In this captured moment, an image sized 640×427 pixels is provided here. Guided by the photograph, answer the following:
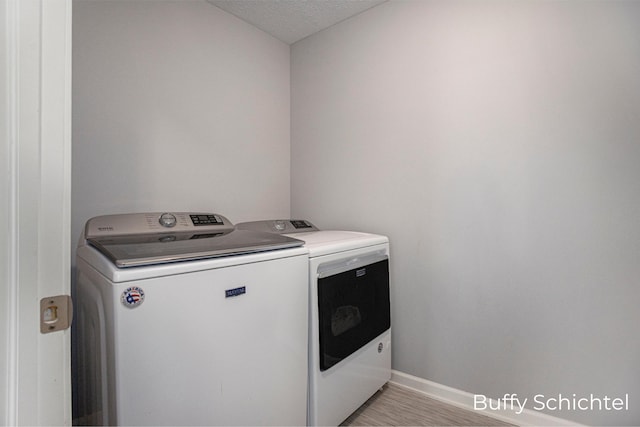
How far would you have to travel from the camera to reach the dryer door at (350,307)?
1.42 m

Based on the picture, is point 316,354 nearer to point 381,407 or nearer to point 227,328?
point 227,328

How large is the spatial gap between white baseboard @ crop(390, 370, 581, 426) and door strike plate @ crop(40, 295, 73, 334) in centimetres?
188

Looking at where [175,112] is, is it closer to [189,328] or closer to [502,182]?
[189,328]

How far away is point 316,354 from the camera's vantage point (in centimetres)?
139

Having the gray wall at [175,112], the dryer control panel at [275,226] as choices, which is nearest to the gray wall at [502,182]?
the dryer control panel at [275,226]

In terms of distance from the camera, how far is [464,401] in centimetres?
170

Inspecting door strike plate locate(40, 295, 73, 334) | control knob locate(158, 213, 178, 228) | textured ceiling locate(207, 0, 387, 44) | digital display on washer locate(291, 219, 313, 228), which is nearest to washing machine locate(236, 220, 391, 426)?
digital display on washer locate(291, 219, 313, 228)

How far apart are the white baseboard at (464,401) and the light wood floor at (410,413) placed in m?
0.03

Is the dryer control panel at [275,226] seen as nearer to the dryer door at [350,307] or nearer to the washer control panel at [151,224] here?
the washer control panel at [151,224]

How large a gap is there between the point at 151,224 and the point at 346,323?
1.07 m

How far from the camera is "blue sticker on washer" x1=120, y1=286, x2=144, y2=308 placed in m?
0.85

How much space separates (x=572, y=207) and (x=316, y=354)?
137 centimetres

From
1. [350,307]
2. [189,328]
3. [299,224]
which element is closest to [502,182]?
[350,307]

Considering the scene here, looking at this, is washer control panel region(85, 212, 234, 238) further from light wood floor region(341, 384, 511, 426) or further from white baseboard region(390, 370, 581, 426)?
white baseboard region(390, 370, 581, 426)
